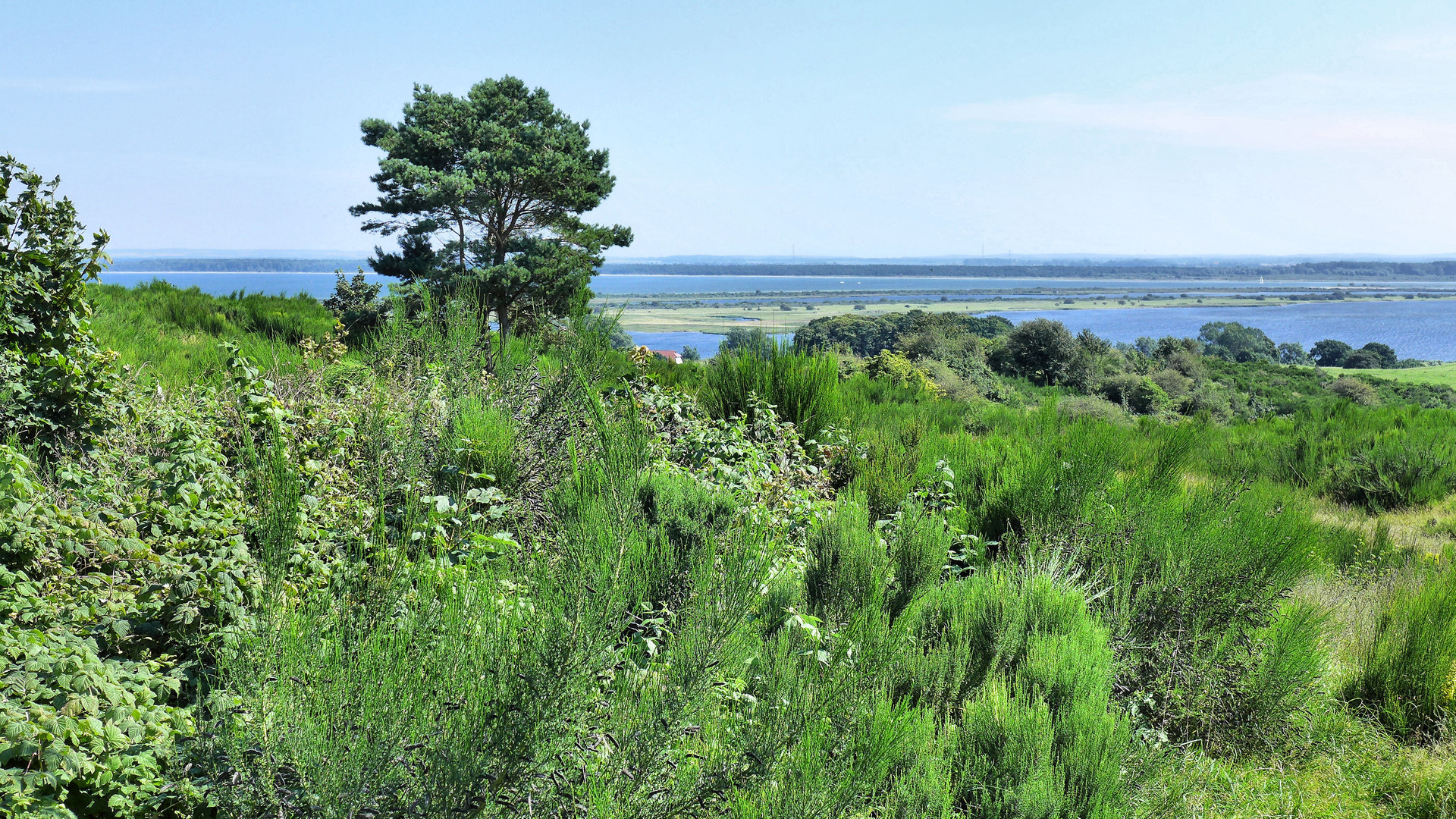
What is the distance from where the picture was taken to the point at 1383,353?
38.8m

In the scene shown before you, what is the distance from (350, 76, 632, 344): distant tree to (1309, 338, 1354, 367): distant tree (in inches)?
1388

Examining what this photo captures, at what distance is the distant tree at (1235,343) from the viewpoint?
121 ft

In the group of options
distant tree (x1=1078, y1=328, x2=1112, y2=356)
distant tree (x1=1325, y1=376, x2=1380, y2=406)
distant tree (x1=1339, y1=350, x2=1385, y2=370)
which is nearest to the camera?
distant tree (x1=1325, y1=376, x2=1380, y2=406)

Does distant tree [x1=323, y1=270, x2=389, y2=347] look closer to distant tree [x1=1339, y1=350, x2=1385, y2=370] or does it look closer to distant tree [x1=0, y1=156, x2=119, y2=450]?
distant tree [x1=0, y1=156, x2=119, y2=450]

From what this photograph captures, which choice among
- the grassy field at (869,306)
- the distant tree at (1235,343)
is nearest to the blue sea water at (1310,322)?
the distant tree at (1235,343)

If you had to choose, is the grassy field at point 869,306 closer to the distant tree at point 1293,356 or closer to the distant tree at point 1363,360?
the distant tree at point 1293,356

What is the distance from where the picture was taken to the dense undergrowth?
69.1 inches

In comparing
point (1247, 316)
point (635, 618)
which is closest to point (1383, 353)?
point (1247, 316)

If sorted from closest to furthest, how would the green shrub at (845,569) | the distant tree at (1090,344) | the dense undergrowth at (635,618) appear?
the dense undergrowth at (635,618), the green shrub at (845,569), the distant tree at (1090,344)

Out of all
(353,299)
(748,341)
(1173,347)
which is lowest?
(1173,347)

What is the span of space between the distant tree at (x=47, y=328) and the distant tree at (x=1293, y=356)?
43779mm

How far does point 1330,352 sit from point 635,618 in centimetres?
4831

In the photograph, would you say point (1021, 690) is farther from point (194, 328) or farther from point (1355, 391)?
point (1355, 391)

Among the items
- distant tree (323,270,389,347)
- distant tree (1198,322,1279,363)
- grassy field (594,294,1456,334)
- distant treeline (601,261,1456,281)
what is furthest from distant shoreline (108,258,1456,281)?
distant tree (323,270,389,347)
